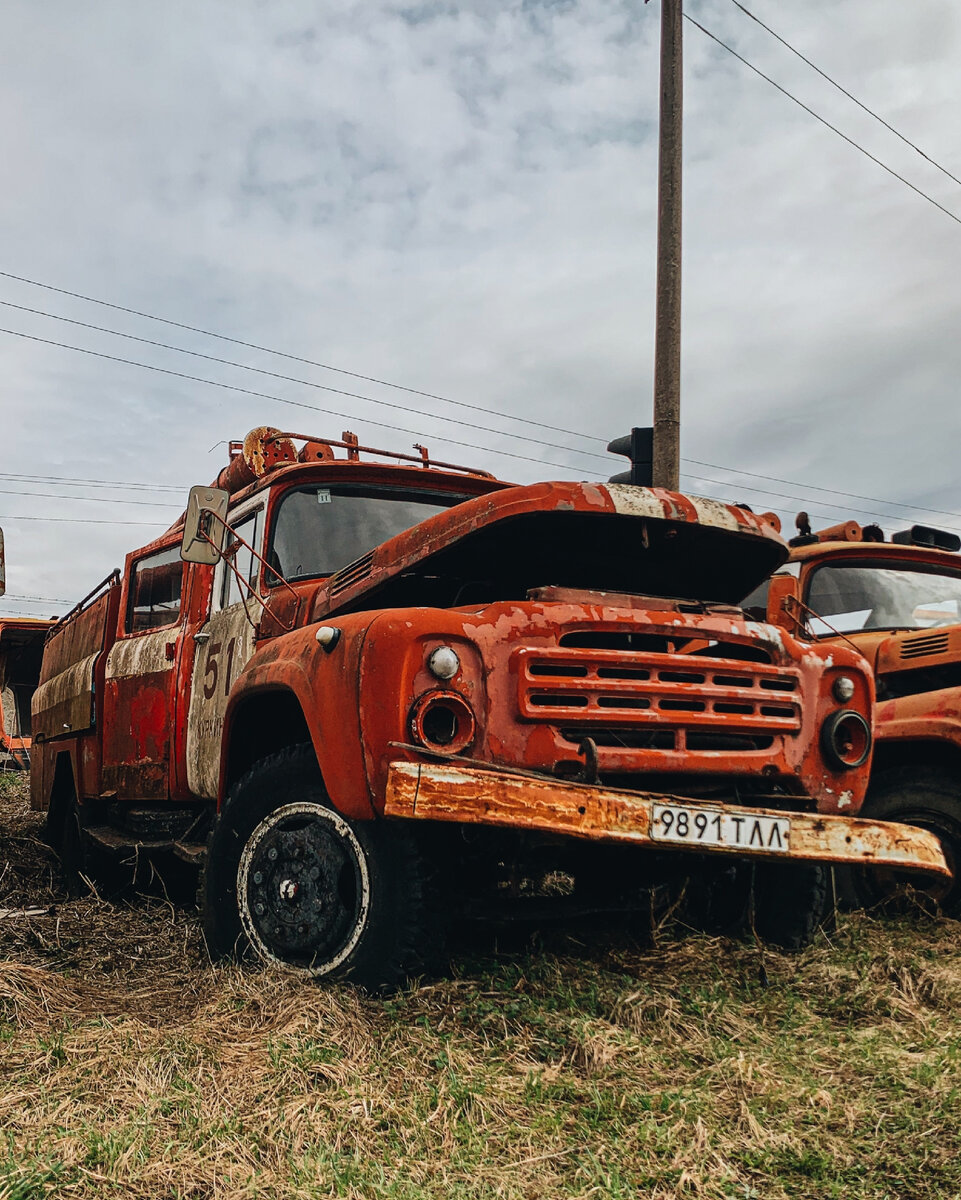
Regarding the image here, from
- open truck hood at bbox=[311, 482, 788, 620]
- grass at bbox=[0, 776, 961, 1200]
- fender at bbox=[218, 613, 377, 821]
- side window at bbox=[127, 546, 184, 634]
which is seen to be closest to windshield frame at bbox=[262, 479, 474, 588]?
open truck hood at bbox=[311, 482, 788, 620]

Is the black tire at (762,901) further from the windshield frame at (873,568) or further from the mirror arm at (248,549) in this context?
the mirror arm at (248,549)

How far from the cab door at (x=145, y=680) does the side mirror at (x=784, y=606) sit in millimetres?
3095

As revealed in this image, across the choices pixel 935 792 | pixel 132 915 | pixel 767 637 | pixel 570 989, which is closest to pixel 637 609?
pixel 767 637

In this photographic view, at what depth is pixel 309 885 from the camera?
3.70m

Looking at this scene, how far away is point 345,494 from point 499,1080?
289cm

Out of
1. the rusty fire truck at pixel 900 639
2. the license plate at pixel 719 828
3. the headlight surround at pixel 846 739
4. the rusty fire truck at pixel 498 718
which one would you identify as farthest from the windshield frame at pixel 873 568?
the license plate at pixel 719 828

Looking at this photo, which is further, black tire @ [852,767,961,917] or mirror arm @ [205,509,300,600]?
black tire @ [852,767,961,917]

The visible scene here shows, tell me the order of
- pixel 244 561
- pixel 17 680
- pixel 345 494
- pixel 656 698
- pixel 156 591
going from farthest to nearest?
pixel 17 680, pixel 156 591, pixel 244 561, pixel 345 494, pixel 656 698

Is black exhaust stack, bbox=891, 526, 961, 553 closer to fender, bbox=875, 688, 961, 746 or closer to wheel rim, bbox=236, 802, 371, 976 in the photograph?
fender, bbox=875, 688, 961, 746

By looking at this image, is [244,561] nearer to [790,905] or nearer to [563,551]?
[563,551]

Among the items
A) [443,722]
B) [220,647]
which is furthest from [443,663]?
[220,647]

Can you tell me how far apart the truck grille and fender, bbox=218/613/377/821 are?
536 mm

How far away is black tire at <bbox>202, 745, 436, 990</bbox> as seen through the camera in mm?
3445

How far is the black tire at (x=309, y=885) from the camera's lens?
3445mm
